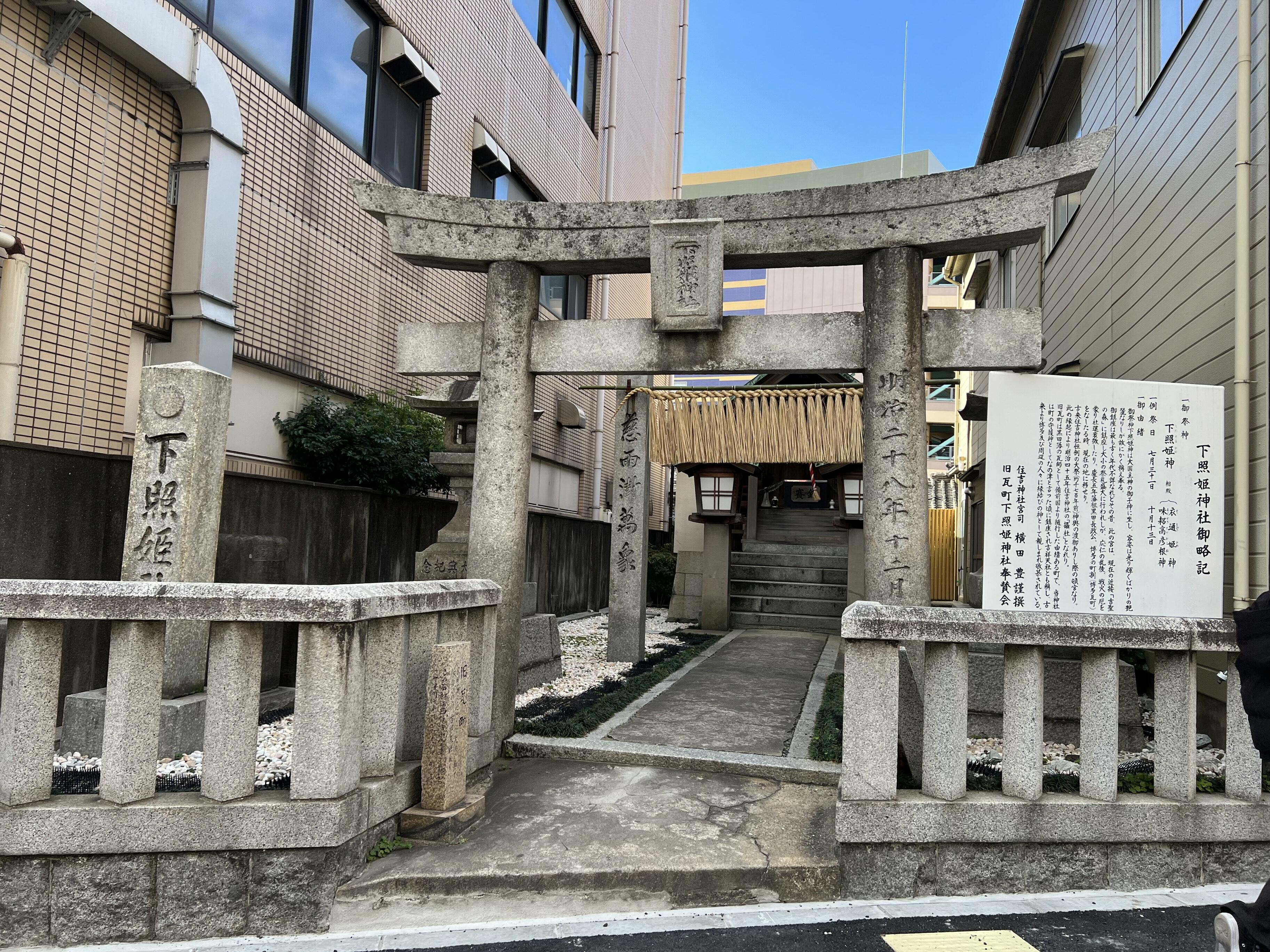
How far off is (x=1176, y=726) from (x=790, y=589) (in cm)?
1233

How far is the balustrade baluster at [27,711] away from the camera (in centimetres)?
399

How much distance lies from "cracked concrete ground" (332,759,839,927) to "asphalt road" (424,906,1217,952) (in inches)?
13.8

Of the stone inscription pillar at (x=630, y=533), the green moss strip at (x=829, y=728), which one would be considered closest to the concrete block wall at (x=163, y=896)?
the green moss strip at (x=829, y=728)

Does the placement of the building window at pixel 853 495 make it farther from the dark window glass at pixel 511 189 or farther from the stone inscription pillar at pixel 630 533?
the dark window glass at pixel 511 189

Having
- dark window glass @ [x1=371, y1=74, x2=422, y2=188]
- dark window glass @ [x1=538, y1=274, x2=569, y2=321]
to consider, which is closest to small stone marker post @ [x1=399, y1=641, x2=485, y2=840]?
dark window glass @ [x1=371, y1=74, x2=422, y2=188]

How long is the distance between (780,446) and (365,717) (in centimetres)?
1078

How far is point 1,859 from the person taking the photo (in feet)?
13.0

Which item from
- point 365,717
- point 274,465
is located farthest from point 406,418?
point 365,717

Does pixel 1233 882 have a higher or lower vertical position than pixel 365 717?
lower

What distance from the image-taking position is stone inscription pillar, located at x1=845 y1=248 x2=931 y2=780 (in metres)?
5.76

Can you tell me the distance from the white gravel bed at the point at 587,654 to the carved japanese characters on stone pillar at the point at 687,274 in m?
3.90

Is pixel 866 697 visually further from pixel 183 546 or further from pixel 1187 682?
pixel 183 546

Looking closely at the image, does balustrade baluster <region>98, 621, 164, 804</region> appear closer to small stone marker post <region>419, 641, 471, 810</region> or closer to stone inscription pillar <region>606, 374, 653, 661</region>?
small stone marker post <region>419, 641, 471, 810</region>

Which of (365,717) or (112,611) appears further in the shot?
(365,717)
